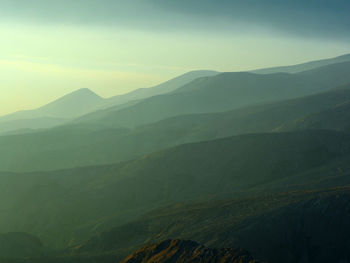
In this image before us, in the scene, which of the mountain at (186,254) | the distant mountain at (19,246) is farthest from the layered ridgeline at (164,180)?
the mountain at (186,254)

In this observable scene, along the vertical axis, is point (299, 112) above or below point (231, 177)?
above

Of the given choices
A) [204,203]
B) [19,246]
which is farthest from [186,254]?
[19,246]

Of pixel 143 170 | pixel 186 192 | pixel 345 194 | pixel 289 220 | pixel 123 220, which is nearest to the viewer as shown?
pixel 289 220

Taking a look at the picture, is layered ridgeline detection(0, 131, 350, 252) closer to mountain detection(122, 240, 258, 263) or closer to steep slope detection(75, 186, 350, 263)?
steep slope detection(75, 186, 350, 263)

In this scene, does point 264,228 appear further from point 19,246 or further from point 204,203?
point 19,246

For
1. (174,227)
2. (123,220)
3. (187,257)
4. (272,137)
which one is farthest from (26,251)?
(272,137)

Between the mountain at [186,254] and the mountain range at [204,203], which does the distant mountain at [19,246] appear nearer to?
the mountain range at [204,203]

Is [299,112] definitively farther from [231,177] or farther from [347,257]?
[347,257]
